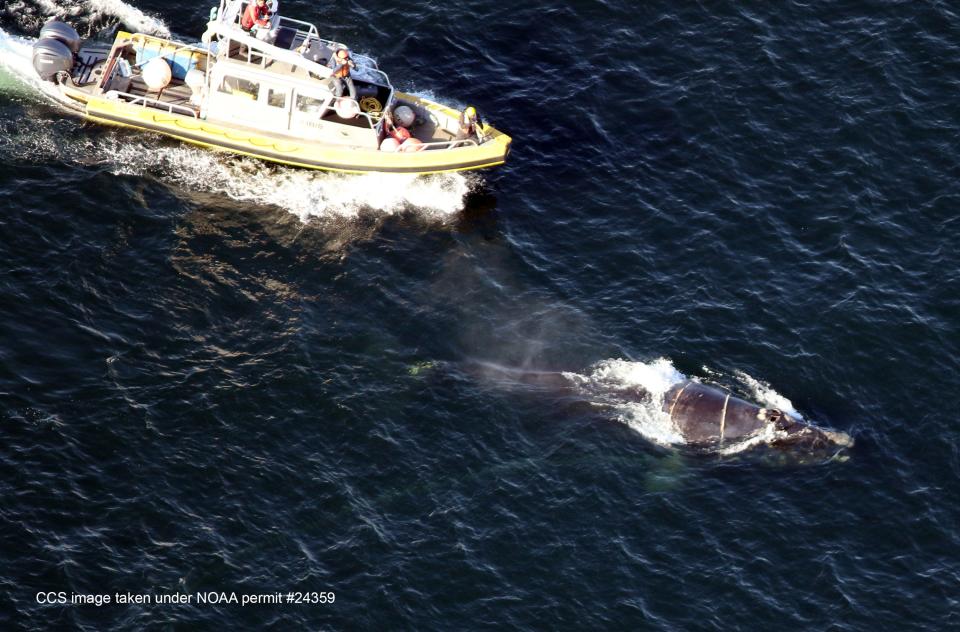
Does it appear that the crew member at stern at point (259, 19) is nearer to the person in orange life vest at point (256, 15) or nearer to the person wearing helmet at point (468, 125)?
the person in orange life vest at point (256, 15)

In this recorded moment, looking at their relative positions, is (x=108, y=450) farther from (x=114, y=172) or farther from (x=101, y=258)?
(x=114, y=172)

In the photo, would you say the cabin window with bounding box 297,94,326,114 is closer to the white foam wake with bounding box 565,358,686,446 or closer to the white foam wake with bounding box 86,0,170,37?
the white foam wake with bounding box 86,0,170,37

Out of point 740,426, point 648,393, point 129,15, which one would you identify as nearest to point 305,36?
point 129,15

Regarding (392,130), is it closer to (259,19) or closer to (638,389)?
(259,19)

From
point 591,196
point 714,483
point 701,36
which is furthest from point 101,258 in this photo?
point 701,36

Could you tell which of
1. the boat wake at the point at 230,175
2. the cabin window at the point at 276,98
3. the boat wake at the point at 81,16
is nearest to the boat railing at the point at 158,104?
the boat wake at the point at 230,175

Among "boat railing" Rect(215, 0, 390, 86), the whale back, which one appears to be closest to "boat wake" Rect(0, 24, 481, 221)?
"boat railing" Rect(215, 0, 390, 86)
